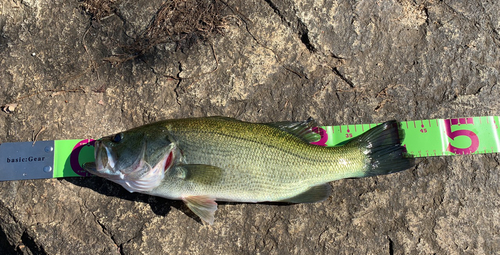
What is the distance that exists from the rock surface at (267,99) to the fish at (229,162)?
1.25 feet

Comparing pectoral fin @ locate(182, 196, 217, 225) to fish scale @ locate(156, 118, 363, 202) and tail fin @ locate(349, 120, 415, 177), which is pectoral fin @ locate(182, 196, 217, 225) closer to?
fish scale @ locate(156, 118, 363, 202)

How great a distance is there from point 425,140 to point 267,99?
6.43 ft

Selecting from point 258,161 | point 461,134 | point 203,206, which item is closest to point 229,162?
point 258,161

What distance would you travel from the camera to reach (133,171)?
10.6ft

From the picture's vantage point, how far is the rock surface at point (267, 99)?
3627 mm

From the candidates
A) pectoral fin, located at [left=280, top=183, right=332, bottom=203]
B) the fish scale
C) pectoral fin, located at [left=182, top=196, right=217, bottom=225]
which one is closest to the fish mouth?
the fish scale

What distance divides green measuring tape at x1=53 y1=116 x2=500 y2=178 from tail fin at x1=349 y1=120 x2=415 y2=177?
28 centimetres

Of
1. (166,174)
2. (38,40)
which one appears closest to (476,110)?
(166,174)

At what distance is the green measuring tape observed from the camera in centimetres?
373

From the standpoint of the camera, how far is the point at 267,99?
391 cm

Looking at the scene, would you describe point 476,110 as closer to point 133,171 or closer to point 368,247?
point 368,247

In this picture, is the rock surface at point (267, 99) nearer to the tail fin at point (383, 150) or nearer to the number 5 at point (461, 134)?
the number 5 at point (461, 134)

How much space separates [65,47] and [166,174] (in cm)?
231

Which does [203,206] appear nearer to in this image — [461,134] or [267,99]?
[267,99]
